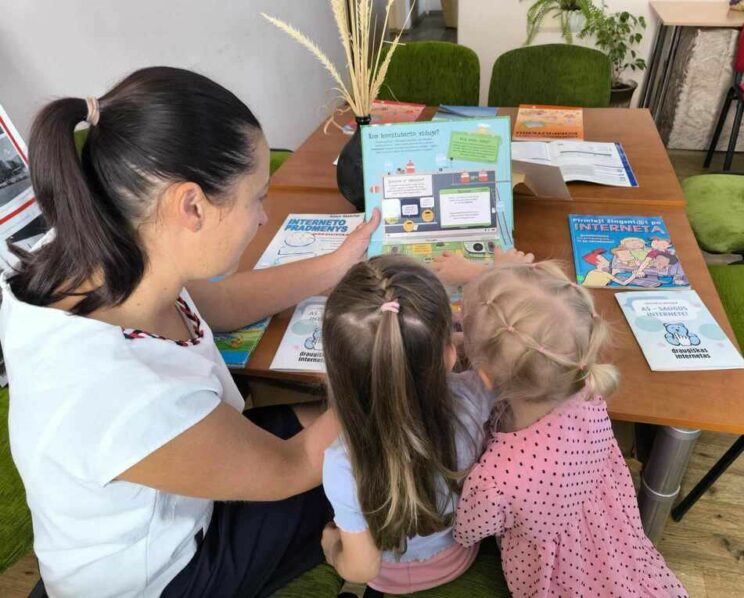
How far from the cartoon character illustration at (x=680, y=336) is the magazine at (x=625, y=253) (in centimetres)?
13

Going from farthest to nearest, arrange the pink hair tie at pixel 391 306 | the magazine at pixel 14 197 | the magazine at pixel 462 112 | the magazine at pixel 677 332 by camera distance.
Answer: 1. the magazine at pixel 462 112
2. the magazine at pixel 14 197
3. the magazine at pixel 677 332
4. the pink hair tie at pixel 391 306

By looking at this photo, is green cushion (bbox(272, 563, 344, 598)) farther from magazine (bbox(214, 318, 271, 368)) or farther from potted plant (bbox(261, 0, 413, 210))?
potted plant (bbox(261, 0, 413, 210))

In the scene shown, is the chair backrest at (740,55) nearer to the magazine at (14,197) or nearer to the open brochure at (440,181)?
the open brochure at (440,181)

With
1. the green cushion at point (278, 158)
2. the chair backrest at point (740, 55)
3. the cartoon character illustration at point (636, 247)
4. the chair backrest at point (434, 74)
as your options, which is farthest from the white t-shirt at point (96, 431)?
the chair backrest at point (740, 55)

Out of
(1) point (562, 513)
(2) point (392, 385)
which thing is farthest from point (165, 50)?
(1) point (562, 513)

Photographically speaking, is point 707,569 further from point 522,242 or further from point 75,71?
point 75,71

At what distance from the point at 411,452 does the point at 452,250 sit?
586 millimetres

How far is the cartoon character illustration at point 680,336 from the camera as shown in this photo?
0.92 metres

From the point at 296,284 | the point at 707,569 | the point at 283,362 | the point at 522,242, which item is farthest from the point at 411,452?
the point at 707,569

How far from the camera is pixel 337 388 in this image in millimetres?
695

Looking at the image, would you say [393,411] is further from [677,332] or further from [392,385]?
[677,332]

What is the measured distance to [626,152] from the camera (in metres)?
1.60

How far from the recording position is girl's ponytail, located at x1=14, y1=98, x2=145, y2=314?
644mm

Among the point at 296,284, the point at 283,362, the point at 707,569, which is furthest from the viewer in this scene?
the point at 707,569
